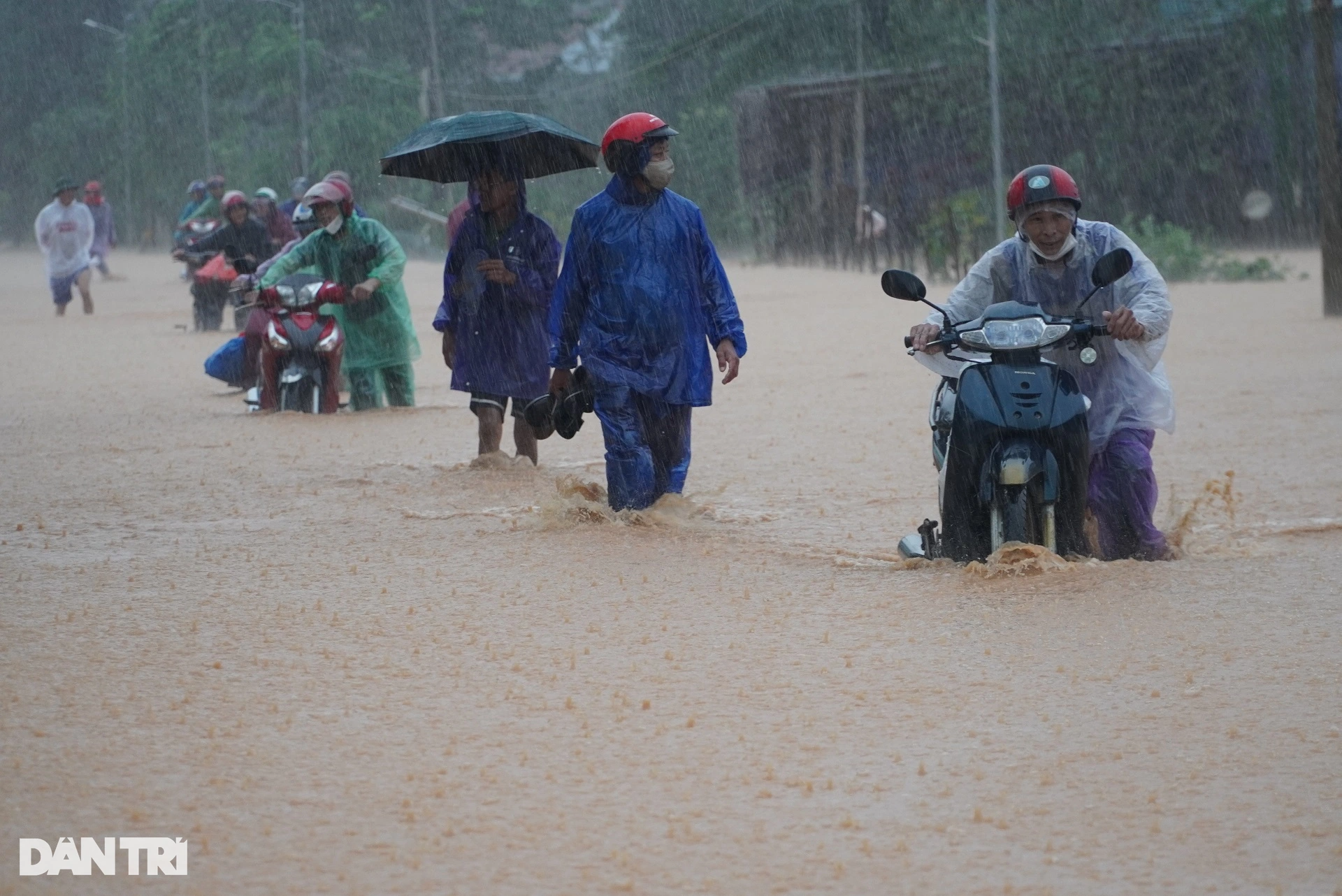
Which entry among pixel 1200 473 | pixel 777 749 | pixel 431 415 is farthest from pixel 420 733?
pixel 431 415

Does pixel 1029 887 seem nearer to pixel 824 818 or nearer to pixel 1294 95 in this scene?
pixel 824 818

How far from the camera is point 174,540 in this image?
7.82m

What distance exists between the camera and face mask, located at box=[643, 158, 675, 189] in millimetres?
7590

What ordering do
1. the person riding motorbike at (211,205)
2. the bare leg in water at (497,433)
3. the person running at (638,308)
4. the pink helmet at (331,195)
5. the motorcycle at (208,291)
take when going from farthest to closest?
the person riding motorbike at (211,205), the motorcycle at (208,291), the pink helmet at (331,195), the bare leg in water at (497,433), the person running at (638,308)

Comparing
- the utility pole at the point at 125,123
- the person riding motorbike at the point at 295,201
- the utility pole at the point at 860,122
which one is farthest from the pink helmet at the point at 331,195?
the utility pole at the point at 125,123

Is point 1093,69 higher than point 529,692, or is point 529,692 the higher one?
point 1093,69

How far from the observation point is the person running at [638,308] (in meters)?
7.65

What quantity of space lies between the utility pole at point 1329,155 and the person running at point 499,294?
37.4 feet

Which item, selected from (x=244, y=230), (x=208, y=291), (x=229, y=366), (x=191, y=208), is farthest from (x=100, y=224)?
(x=229, y=366)

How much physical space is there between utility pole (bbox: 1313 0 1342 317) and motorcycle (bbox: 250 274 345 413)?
1061cm

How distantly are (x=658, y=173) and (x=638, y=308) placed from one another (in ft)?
1.88

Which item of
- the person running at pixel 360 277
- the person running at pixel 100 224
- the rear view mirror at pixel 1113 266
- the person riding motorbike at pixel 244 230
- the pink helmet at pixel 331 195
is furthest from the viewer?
the person running at pixel 100 224

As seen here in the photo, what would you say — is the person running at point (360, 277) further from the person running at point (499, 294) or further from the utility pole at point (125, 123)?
the utility pole at point (125, 123)

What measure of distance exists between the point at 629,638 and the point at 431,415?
23.9ft
